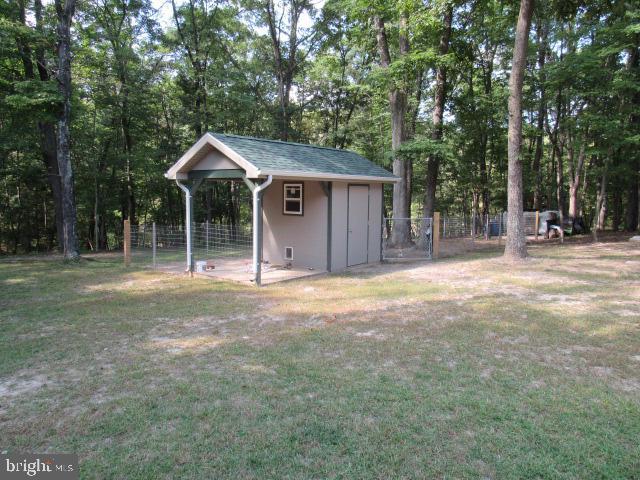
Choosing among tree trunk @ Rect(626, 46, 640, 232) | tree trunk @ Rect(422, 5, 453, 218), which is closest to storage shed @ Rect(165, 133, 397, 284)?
tree trunk @ Rect(422, 5, 453, 218)

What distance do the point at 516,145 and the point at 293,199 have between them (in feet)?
18.2

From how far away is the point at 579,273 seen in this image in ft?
28.5

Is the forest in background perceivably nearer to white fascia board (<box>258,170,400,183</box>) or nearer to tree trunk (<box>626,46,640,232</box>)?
tree trunk (<box>626,46,640,232</box>)

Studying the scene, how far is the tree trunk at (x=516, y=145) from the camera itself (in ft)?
33.3

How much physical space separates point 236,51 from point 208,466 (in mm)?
20566

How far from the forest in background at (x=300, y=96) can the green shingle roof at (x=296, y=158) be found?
235 cm

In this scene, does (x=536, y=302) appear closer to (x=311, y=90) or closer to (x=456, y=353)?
(x=456, y=353)

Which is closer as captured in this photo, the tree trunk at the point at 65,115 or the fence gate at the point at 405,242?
the tree trunk at the point at 65,115

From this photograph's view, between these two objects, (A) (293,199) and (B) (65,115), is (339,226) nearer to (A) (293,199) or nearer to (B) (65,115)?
(A) (293,199)

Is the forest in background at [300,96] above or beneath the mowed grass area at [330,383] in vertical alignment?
above

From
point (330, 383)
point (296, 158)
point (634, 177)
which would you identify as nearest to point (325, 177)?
point (296, 158)

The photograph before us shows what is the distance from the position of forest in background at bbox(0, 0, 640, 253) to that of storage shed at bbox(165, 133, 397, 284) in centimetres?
295

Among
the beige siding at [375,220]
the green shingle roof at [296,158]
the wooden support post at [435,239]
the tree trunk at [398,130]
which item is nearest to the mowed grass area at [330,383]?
the green shingle roof at [296,158]

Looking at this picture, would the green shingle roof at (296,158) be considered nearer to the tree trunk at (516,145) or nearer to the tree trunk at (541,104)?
the tree trunk at (516,145)
